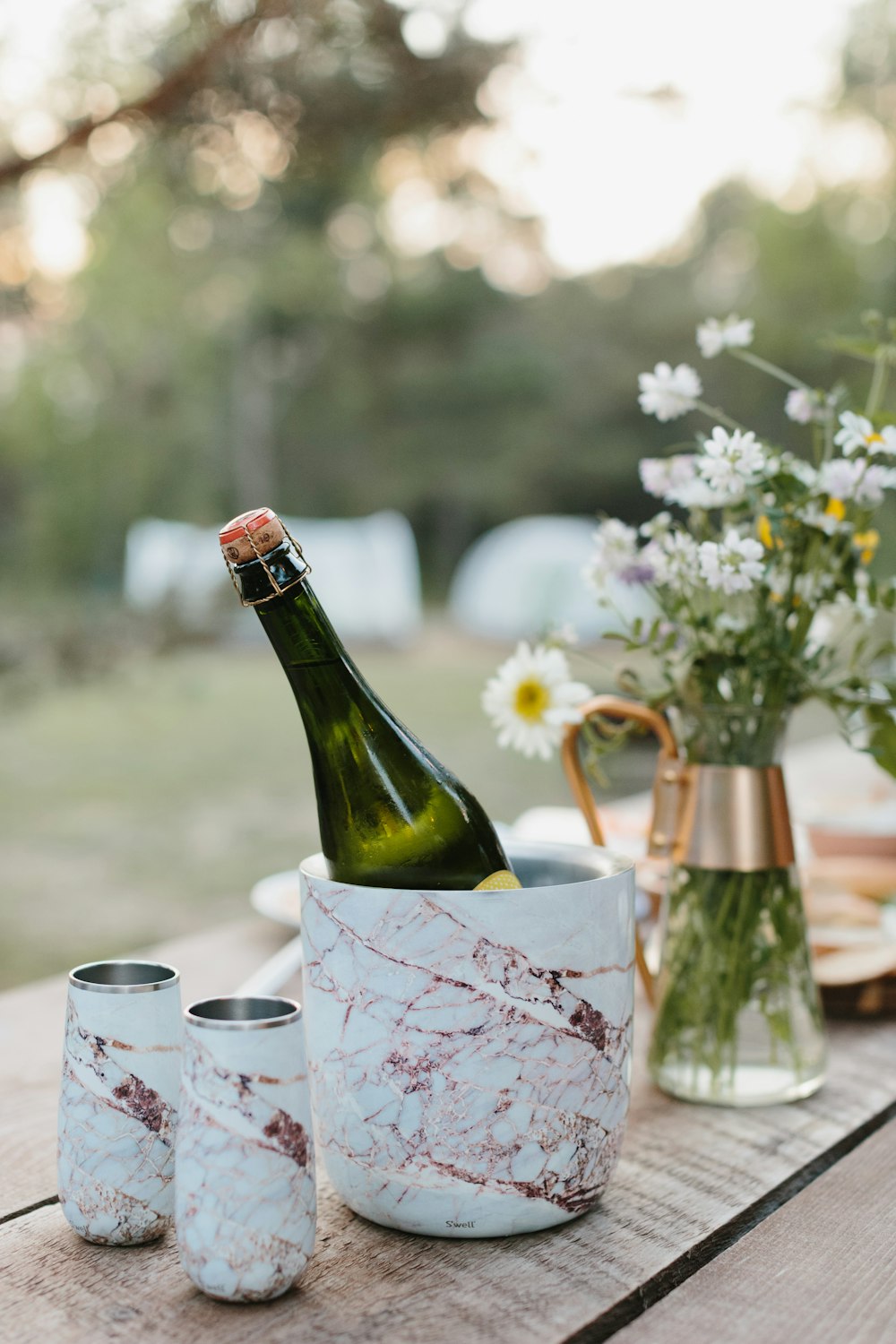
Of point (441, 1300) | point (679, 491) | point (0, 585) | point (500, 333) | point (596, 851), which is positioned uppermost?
point (500, 333)

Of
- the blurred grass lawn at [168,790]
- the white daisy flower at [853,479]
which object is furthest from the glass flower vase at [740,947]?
the blurred grass lawn at [168,790]

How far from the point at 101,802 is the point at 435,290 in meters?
6.27

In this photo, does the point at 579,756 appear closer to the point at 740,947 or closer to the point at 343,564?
the point at 740,947

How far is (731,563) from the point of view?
0.52 meters

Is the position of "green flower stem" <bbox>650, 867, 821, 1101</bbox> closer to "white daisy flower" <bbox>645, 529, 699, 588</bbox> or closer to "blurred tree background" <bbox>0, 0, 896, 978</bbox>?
"white daisy flower" <bbox>645, 529, 699, 588</bbox>

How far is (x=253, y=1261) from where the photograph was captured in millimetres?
362

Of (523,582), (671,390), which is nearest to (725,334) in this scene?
(671,390)

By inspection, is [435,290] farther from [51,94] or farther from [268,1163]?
[268,1163]

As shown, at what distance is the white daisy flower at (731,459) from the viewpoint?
20.5 inches

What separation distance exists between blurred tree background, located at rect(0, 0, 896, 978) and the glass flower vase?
82.0 inches

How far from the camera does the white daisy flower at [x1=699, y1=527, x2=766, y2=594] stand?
51cm

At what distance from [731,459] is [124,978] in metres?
0.33

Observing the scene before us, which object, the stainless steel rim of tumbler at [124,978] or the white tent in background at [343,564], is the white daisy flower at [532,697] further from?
the white tent in background at [343,564]

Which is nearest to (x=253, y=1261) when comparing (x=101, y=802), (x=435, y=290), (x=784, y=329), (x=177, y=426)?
(x=101, y=802)
